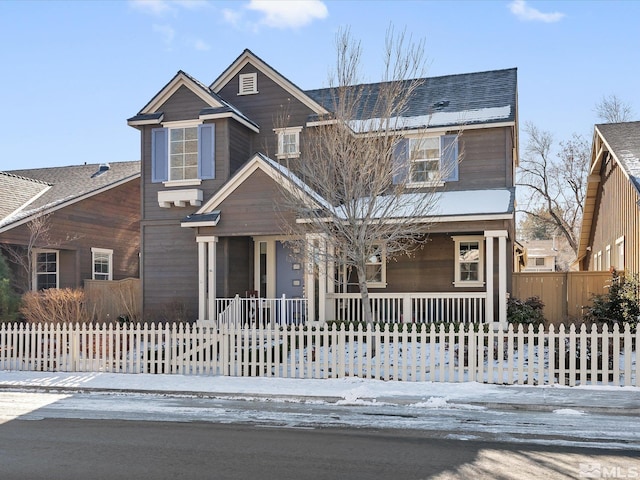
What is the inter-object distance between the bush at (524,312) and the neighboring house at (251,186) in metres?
0.39

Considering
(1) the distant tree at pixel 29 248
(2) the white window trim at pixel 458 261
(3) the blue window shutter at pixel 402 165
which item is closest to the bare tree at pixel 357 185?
(3) the blue window shutter at pixel 402 165

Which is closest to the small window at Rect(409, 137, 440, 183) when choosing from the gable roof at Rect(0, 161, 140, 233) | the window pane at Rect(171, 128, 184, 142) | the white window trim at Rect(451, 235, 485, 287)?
the white window trim at Rect(451, 235, 485, 287)

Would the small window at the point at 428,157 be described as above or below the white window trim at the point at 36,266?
above

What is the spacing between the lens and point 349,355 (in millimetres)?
13008

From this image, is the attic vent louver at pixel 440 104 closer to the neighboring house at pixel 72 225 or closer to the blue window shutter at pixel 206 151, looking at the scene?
the blue window shutter at pixel 206 151

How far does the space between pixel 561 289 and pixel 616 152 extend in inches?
185

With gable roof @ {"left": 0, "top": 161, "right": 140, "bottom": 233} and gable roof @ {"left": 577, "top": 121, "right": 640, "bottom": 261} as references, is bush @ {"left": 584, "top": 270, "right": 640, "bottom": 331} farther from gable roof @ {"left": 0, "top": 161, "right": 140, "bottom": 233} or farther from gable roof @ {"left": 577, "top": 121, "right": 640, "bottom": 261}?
gable roof @ {"left": 0, "top": 161, "right": 140, "bottom": 233}

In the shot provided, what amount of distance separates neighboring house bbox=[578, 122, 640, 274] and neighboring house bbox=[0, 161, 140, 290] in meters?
18.6

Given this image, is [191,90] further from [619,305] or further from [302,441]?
[302,441]

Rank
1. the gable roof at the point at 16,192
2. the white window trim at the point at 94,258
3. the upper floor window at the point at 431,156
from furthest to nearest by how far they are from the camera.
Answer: the white window trim at the point at 94,258
the gable roof at the point at 16,192
the upper floor window at the point at 431,156

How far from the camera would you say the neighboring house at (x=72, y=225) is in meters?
23.5

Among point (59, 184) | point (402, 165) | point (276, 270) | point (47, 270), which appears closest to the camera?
point (402, 165)

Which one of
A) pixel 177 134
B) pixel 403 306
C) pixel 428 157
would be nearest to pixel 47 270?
pixel 177 134

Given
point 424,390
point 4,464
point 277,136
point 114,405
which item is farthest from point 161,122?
point 4,464
